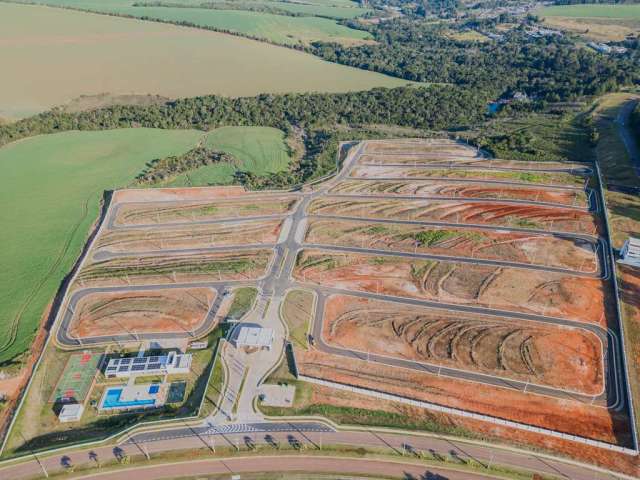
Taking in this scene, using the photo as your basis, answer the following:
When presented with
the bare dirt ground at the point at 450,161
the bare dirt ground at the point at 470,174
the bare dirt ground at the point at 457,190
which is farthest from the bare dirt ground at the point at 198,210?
the bare dirt ground at the point at 450,161

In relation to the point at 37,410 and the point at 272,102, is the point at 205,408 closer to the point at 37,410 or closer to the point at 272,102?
the point at 37,410

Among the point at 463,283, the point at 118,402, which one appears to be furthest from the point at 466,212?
the point at 118,402

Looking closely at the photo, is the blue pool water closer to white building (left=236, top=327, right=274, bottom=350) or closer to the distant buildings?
white building (left=236, top=327, right=274, bottom=350)

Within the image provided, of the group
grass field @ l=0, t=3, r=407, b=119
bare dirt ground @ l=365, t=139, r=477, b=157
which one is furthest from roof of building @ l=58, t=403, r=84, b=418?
grass field @ l=0, t=3, r=407, b=119

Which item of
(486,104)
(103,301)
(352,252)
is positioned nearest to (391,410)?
(352,252)

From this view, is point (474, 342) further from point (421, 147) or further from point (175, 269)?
point (421, 147)
